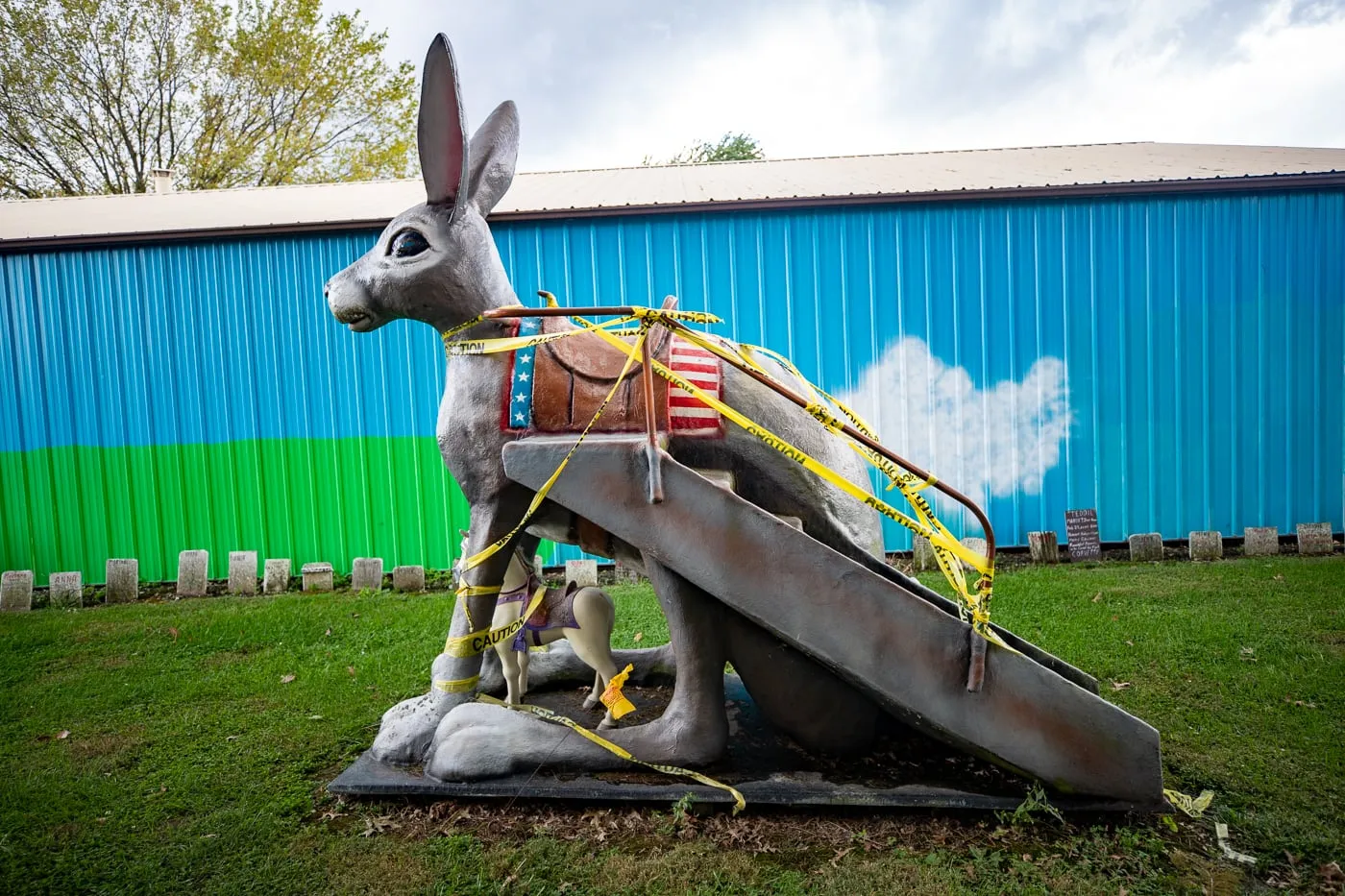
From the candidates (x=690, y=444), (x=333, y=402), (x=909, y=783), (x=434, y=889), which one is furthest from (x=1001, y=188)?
(x=434, y=889)

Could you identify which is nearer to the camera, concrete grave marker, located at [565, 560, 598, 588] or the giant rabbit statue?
the giant rabbit statue

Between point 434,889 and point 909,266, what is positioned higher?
point 909,266

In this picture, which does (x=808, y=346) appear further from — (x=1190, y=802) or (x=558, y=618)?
(x=1190, y=802)

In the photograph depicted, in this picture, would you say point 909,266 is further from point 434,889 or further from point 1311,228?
point 434,889

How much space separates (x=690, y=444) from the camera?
3318 millimetres

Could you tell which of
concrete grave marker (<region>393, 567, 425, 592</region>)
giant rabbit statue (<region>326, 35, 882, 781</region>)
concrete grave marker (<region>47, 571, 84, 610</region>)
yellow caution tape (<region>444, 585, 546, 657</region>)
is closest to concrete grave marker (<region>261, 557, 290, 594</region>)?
concrete grave marker (<region>393, 567, 425, 592</region>)

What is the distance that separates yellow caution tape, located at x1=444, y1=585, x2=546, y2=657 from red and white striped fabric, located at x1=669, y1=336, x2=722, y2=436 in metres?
1.07

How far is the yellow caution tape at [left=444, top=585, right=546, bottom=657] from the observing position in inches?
133

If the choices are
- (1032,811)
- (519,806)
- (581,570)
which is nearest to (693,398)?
(519,806)

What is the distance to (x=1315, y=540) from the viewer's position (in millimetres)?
7480

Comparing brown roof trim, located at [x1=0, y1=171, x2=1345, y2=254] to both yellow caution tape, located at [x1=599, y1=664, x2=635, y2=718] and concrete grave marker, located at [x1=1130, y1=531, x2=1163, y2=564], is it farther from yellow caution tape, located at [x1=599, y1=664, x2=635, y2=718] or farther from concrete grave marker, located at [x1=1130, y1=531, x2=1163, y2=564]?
yellow caution tape, located at [x1=599, y1=664, x2=635, y2=718]

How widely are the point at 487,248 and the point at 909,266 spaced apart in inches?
208

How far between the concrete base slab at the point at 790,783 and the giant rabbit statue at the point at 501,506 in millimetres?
71

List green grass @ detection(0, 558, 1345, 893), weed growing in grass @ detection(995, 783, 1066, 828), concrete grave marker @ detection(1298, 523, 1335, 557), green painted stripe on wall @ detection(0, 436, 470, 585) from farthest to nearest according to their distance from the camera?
1. green painted stripe on wall @ detection(0, 436, 470, 585)
2. concrete grave marker @ detection(1298, 523, 1335, 557)
3. weed growing in grass @ detection(995, 783, 1066, 828)
4. green grass @ detection(0, 558, 1345, 893)
